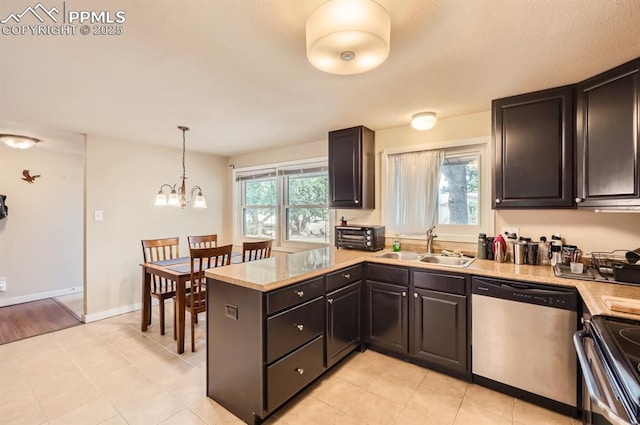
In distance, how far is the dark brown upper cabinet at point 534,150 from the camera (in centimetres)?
212

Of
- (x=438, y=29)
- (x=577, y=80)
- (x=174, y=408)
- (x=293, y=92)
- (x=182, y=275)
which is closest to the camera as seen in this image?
(x=438, y=29)

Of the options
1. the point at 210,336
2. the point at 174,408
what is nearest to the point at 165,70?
the point at 210,336

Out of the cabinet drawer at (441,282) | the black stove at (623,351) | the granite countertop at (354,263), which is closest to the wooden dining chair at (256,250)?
the granite countertop at (354,263)

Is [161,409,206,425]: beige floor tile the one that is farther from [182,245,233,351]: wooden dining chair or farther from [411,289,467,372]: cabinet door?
[411,289,467,372]: cabinet door

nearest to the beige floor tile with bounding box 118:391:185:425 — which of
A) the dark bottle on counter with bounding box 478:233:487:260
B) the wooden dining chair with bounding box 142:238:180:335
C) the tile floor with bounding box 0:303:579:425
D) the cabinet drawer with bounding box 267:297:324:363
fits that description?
the tile floor with bounding box 0:303:579:425

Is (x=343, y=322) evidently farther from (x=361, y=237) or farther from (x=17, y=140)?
(x=17, y=140)

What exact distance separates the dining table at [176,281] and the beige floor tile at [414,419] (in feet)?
6.37

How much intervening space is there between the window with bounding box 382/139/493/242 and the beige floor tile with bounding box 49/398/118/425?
2.79 meters

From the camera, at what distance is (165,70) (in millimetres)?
1894

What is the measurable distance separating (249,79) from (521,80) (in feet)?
6.33

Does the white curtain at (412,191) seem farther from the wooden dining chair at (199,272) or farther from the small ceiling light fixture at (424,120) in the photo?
the wooden dining chair at (199,272)

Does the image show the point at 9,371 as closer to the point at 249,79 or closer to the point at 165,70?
the point at 165,70

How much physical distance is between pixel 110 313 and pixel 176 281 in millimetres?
1676

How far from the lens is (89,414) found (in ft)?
6.08
